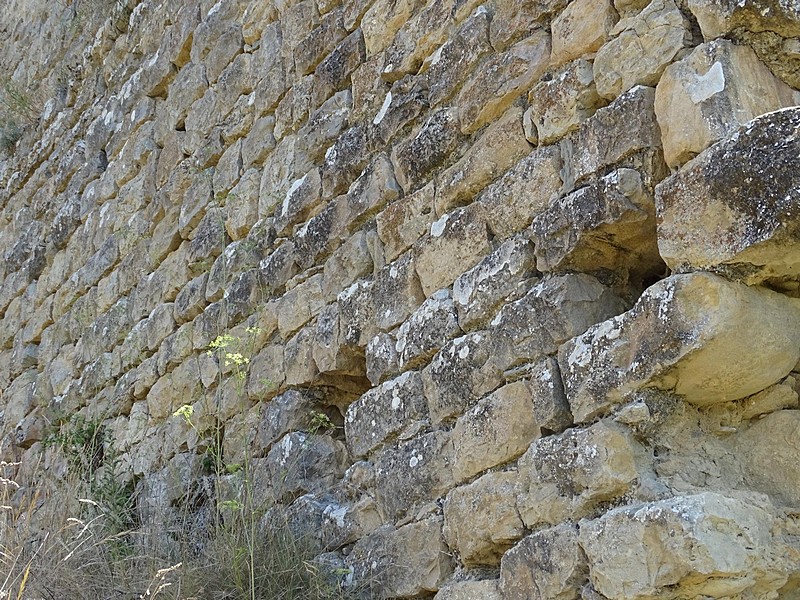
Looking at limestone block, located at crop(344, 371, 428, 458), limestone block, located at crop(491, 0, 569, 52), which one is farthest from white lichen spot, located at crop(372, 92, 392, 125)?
limestone block, located at crop(344, 371, 428, 458)

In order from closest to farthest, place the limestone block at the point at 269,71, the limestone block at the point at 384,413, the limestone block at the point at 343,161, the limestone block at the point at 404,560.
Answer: the limestone block at the point at 404,560 → the limestone block at the point at 384,413 → the limestone block at the point at 343,161 → the limestone block at the point at 269,71

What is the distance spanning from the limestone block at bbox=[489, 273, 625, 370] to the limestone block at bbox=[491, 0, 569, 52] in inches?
30.4

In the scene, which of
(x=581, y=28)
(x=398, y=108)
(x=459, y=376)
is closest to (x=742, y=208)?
(x=581, y=28)

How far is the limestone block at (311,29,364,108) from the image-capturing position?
11.9 feet

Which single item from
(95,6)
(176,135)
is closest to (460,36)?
(176,135)

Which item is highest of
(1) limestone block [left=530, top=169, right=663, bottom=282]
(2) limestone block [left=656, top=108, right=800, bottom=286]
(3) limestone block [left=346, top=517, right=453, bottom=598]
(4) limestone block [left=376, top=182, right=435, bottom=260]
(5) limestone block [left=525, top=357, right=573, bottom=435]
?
(2) limestone block [left=656, top=108, right=800, bottom=286]

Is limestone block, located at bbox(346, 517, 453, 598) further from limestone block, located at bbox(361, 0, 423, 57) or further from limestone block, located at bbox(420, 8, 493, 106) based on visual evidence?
limestone block, located at bbox(361, 0, 423, 57)

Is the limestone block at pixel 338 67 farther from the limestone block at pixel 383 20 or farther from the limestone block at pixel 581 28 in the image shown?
the limestone block at pixel 581 28

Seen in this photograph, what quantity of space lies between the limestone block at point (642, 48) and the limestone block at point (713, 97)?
0.23 ft

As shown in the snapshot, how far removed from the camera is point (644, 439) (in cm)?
210

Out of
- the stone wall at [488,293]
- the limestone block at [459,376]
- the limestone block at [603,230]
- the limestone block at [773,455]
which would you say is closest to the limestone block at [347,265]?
the stone wall at [488,293]

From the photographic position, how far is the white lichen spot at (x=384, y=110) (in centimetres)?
334

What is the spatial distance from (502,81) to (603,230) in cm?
67

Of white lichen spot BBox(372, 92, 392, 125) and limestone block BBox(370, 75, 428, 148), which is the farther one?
white lichen spot BBox(372, 92, 392, 125)
